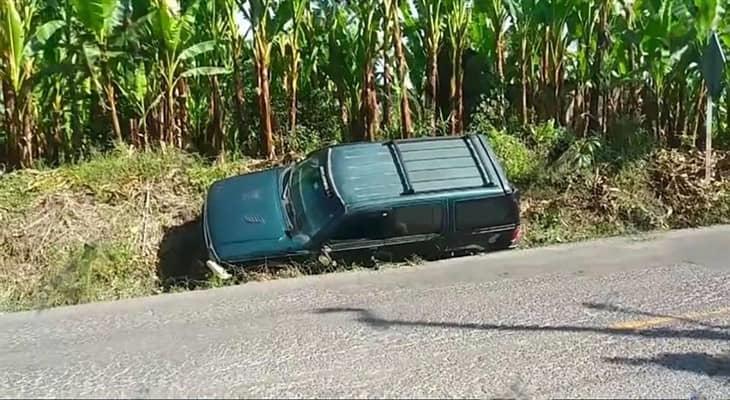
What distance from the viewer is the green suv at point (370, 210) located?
6.14 m

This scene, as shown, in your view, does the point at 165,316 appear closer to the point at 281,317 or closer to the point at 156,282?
the point at 281,317

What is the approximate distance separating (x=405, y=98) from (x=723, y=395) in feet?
19.8

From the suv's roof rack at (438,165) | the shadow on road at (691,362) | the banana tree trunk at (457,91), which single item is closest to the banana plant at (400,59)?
the banana tree trunk at (457,91)

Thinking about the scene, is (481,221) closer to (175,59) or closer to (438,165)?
(438,165)

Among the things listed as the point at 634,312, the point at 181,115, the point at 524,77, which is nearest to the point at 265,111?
the point at 181,115

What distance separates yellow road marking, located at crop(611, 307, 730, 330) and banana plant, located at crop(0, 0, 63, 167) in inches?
264


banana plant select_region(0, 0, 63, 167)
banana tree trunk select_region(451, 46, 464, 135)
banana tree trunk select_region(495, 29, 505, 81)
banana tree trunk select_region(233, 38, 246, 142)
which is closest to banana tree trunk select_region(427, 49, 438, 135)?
banana tree trunk select_region(451, 46, 464, 135)

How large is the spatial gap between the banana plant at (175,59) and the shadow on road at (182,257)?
176cm

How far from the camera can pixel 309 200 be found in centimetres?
647

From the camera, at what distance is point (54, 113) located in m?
8.77

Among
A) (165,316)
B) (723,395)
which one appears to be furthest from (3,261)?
(723,395)

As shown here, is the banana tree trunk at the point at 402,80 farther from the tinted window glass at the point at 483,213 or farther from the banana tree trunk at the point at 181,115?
the tinted window glass at the point at 483,213

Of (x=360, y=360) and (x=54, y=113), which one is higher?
(x=54, y=113)

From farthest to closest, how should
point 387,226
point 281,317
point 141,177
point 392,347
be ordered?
point 141,177 → point 387,226 → point 281,317 → point 392,347
